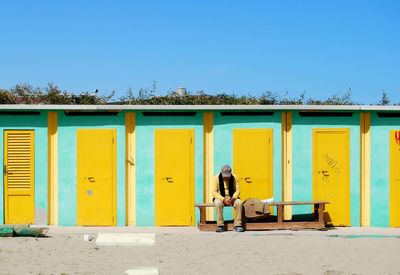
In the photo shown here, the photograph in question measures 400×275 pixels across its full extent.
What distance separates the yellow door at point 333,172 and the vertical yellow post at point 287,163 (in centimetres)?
44

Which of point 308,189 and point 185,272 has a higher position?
point 308,189

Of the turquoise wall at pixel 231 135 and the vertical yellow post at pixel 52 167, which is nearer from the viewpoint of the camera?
the vertical yellow post at pixel 52 167

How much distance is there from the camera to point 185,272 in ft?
25.7

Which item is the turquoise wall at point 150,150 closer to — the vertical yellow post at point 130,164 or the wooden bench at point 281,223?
the vertical yellow post at point 130,164

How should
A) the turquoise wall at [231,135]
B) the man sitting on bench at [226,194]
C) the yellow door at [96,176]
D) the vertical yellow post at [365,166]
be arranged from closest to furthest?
the man sitting on bench at [226,194], the yellow door at [96,176], the turquoise wall at [231,135], the vertical yellow post at [365,166]

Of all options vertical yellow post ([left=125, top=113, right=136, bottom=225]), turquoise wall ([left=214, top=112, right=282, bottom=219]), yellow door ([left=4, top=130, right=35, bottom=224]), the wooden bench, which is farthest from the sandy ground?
turquoise wall ([left=214, top=112, right=282, bottom=219])

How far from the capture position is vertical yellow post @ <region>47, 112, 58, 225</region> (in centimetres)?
1123

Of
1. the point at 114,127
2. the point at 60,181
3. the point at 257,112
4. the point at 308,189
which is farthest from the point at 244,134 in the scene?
the point at 60,181

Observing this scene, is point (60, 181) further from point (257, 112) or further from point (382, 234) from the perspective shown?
point (382, 234)

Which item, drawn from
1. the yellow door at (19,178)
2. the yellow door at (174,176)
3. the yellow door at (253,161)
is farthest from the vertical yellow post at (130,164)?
the yellow door at (253,161)

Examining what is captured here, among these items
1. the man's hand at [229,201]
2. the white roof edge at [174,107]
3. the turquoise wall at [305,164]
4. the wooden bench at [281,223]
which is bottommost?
the wooden bench at [281,223]

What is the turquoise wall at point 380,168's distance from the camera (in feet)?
37.4

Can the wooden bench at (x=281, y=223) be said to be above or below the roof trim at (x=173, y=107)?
below

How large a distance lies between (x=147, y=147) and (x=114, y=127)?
700 millimetres
